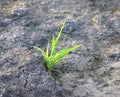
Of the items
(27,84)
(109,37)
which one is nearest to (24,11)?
(109,37)

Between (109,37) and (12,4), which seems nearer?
(109,37)

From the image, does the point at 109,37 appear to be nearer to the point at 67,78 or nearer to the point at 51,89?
the point at 67,78

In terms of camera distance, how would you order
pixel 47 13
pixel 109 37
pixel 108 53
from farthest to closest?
1. pixel 47 13
2. pixel 109 37
3. pixel 108 53

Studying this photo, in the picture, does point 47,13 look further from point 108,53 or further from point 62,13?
point 108,53

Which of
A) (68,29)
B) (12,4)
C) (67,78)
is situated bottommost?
(67,78)

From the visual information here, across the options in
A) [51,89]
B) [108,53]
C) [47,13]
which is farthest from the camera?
[47,13]

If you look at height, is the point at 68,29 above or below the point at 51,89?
above
